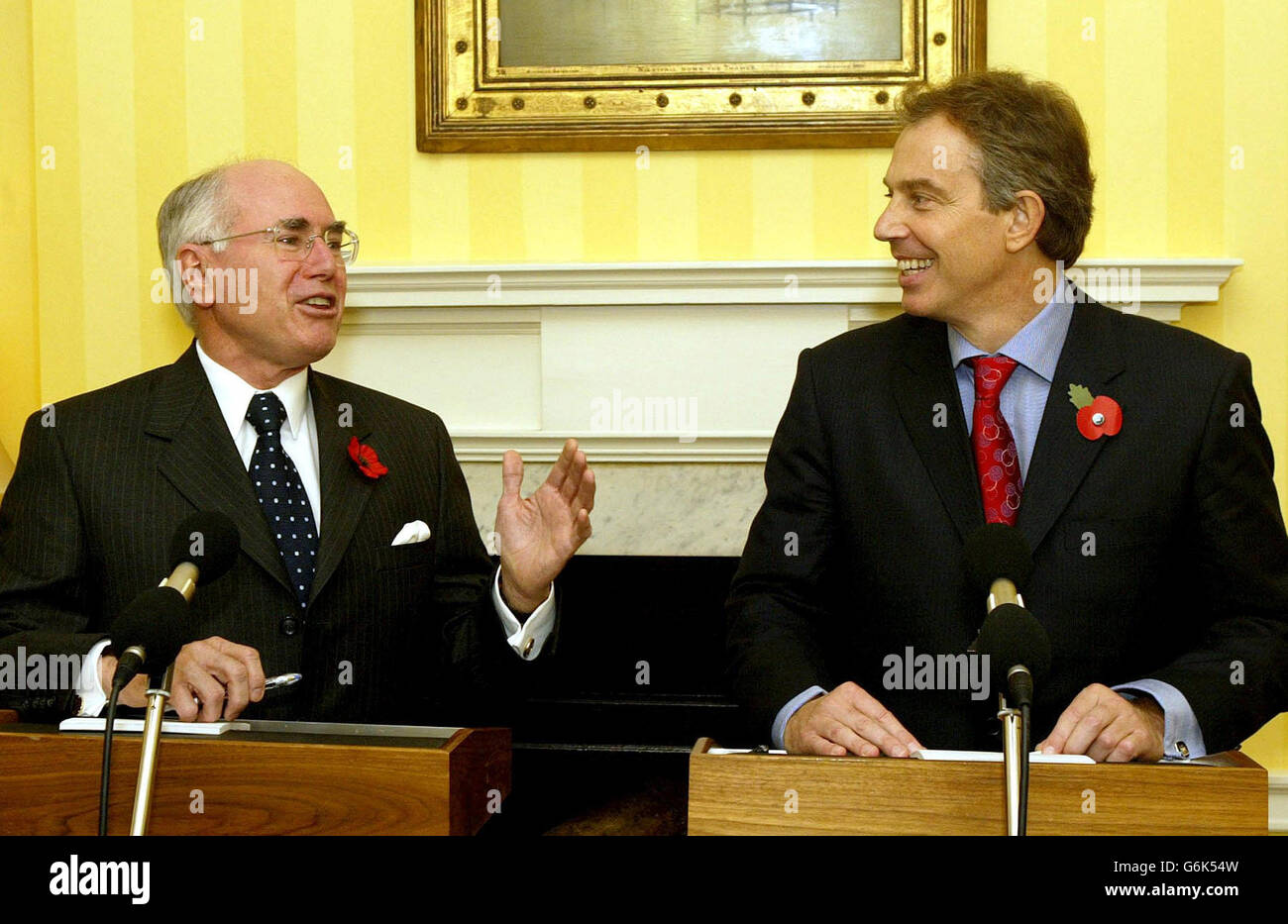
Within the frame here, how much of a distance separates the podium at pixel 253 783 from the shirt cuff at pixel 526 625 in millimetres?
677

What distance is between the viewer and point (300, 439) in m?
2.41

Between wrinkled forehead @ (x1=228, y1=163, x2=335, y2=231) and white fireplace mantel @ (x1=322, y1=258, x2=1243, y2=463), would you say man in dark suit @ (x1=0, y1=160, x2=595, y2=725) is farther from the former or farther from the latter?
white fireplace mantel @ (x1=322, y1=258, x2=1243, y2=463)

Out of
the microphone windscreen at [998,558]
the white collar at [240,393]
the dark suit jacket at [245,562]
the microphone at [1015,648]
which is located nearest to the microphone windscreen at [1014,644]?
the microphone at [1015,648]

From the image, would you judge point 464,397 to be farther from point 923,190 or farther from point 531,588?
point 923,190

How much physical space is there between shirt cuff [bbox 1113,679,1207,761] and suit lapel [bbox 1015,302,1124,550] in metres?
0.28

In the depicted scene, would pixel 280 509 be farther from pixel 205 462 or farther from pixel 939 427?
pixel 939 427

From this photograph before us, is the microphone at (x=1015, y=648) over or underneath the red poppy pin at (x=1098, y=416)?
underneath

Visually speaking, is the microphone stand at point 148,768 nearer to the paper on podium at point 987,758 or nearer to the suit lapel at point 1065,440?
the paper on podium at point 987,758

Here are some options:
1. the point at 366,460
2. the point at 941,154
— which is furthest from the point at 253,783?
the point at 941,154

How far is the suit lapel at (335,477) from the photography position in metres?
2.28

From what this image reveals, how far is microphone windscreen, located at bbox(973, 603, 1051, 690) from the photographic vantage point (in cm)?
128
